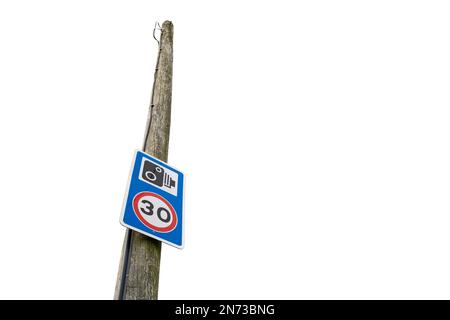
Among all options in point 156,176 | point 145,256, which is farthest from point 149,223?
point 156,176

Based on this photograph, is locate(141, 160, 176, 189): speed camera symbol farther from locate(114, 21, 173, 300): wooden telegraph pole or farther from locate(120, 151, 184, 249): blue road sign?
locate(114, 21, 173, 300): wooden telegraph pole

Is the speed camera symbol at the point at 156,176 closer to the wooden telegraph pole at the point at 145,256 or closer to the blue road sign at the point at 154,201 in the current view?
the blue road sign at the point at 154,201

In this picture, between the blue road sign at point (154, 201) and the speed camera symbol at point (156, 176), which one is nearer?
the blue road sign at point (154, 201)

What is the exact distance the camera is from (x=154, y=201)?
1.99 m

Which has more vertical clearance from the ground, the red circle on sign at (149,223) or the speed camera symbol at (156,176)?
A: the speed camera symbol at (156,176)

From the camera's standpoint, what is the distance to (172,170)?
2.27 metres

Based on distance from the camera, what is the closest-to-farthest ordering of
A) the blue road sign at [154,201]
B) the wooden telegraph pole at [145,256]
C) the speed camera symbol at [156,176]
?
the wooden telegraph pole at [145,256]
the blue road sign at [154,201]
the speed camera symbol at [156,176]

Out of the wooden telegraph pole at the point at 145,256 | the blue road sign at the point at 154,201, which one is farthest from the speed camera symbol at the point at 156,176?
the wooden telegraph pole at the point at 145,256

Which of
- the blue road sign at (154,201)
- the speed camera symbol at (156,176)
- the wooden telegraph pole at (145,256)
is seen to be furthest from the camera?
the speed camera symbol at (156,176)

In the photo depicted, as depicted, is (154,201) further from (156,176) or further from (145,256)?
(145,256)

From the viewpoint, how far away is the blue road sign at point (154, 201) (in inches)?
71.1
